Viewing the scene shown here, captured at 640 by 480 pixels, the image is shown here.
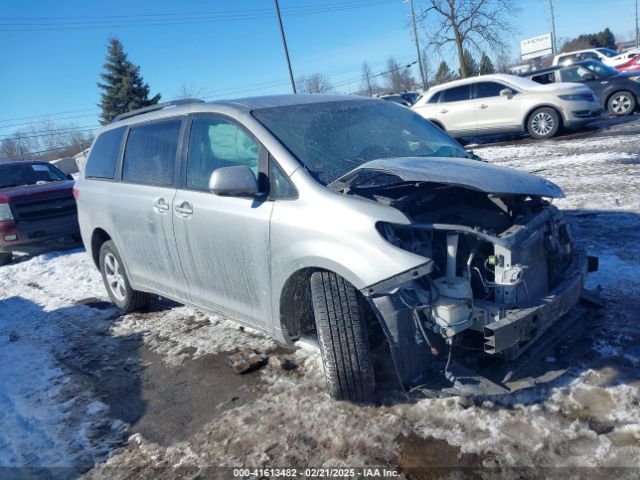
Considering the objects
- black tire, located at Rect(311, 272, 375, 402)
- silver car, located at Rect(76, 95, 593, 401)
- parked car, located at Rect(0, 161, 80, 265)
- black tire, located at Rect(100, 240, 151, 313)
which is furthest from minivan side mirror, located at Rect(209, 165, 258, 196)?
parked car, located at Rect(0, 161, 80, 265)

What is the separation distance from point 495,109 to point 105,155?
10.8 metres

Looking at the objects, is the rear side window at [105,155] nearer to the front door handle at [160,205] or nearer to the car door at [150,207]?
the car door at [150,207]

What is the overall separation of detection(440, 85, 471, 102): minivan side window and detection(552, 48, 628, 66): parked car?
11.6 feet

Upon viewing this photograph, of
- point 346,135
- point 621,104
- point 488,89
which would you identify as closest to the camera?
point 346,135

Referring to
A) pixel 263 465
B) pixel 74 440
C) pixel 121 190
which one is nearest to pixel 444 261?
pixel 263 465

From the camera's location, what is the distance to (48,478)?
282 centimetres

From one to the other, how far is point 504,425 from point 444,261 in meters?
0.93

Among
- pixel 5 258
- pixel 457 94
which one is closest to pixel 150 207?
pixel 5 258

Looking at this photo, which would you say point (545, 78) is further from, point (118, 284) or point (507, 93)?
point (118, 284)

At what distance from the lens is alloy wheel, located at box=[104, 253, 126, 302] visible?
5.30 meters

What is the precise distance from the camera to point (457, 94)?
13.9 meters

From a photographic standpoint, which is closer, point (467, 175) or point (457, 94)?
point (467, 175)

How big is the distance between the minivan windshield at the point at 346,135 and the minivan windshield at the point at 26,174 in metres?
8.17

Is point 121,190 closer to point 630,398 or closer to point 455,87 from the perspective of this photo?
point 630,398
